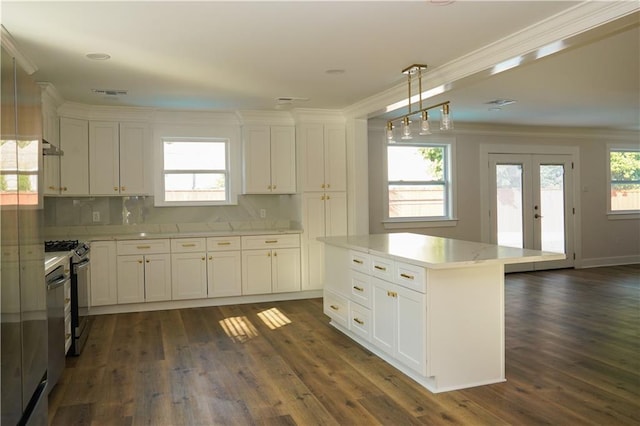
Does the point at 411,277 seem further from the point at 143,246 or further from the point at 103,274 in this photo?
the point at 103,274

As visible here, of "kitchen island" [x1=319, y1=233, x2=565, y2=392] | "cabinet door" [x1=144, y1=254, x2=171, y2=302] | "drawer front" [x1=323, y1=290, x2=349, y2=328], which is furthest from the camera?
"cabinet door" [x1=144, y1=254, x2=171, y2=302]

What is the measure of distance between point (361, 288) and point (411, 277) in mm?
854

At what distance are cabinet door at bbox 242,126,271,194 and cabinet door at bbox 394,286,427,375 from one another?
303cm

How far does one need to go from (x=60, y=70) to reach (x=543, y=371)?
4442 mm

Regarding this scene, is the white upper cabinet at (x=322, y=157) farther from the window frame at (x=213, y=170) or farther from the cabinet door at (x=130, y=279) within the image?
the cabinet door at (x=130, y=279)

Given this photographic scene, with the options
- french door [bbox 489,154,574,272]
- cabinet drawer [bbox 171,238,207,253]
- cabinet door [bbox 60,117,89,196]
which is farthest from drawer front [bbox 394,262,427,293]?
french door [bbox 489,154,574,272]

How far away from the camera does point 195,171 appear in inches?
245

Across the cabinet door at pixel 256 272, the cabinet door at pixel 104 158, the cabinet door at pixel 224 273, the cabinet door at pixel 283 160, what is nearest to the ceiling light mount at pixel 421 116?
the cabinet door at pixel 283 160

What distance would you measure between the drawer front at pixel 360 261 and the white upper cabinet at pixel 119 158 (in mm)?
2855

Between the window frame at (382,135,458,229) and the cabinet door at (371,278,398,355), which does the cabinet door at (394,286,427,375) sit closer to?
the cabinet door at (371,278,398,355)

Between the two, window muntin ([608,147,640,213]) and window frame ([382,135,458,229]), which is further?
window muntin ([608,147,640,213])

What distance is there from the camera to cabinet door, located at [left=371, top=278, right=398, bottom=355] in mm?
3594

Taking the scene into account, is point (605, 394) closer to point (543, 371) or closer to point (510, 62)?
point (543, 371)

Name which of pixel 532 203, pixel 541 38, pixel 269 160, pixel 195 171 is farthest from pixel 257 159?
pixel 532 203
